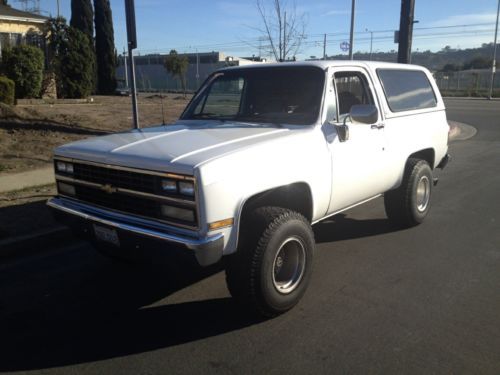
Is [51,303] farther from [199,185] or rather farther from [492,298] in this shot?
[492,298]

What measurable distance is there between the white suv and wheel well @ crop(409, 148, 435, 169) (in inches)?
23.1

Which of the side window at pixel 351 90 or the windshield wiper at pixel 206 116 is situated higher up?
the side window at pixel 351 90

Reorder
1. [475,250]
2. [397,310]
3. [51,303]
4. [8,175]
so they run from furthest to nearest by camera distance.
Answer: [8,175] < [475,250] < [51,303] < [397,310]

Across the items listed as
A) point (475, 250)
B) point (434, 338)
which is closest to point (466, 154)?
point (475, 250)

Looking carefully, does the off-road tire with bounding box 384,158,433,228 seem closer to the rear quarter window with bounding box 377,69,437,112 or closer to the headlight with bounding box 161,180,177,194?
the rear quarter window with bounding box 377,69,437,112

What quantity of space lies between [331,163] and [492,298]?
1.79 meters

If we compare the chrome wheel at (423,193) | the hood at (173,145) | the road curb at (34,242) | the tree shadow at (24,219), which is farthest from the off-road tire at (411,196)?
the tree shadow at (24,219)

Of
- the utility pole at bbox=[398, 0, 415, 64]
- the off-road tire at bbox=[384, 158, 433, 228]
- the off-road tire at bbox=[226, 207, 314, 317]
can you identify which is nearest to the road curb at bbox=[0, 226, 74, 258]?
the off-road tire at bbox=[226, 207, 314, 317]

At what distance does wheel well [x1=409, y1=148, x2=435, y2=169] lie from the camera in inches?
239

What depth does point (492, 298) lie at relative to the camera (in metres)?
4.08

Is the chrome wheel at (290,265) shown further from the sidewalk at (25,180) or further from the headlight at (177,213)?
the sidewalk at (25,180)

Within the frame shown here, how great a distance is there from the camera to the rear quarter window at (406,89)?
539 centimetres

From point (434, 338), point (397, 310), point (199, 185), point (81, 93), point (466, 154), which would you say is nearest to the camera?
point (199, 185)

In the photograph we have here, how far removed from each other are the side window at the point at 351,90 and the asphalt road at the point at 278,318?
160cm
